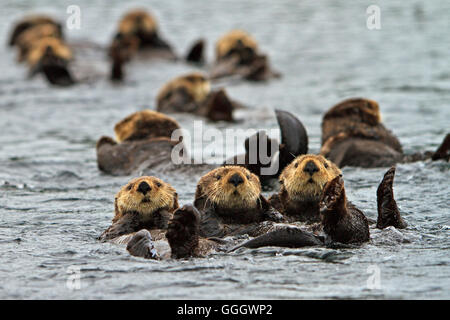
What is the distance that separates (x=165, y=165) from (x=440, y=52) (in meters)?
8.60

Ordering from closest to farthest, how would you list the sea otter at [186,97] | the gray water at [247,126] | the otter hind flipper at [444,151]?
the gray water at [247,126] → the otter hind flipper at [444,151] → the sea otter at [186,97]

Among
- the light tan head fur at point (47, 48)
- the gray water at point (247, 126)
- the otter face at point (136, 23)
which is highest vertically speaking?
the otter face at point (136, 23)

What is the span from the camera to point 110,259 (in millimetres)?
5438

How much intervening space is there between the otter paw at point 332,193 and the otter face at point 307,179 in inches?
22.8

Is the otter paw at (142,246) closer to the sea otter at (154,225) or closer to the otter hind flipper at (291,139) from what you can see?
the sea otter at (154,225)

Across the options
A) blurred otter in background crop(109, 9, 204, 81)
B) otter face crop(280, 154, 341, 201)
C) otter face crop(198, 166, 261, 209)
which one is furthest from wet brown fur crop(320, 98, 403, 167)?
blurred otter in background crop(109, 9, 204, 81)

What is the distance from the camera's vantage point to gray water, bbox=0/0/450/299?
497 centimetres

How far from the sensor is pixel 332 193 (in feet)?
17.3

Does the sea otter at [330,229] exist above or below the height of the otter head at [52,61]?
below

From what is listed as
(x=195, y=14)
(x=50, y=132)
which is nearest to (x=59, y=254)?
(x=50, y=132)

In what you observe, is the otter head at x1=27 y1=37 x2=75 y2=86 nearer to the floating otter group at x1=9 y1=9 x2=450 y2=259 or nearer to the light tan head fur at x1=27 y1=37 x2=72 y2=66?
the light tan head fur at x1=27 y1=37 x2=72 y2=66

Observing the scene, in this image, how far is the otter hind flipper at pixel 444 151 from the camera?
7719 mm

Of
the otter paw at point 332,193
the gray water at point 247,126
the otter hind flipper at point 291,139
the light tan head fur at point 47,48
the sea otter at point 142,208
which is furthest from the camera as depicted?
the light tan head fur at point 47,48

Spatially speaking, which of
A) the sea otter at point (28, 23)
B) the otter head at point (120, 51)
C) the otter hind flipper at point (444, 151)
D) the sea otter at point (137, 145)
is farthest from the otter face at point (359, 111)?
the sea otter at point (28, 23)
